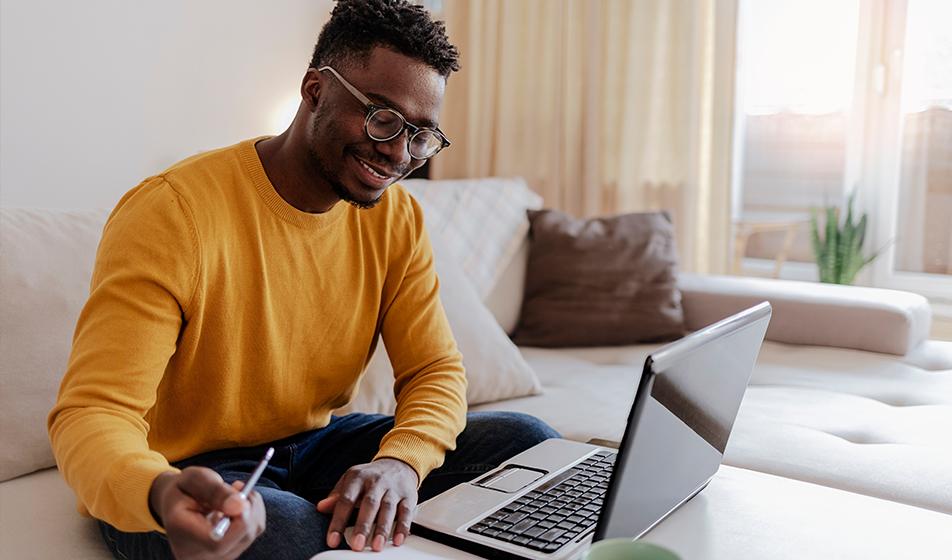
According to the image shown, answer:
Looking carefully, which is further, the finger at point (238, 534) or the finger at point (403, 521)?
the finger at point (403, 521)

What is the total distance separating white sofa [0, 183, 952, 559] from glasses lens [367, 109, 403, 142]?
537 millimetres

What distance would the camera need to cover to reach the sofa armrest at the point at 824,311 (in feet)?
7.22

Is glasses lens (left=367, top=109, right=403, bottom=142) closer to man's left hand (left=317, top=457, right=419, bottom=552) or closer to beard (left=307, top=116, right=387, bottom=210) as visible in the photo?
beard (left=307, top=116, right=387, bottom=210)

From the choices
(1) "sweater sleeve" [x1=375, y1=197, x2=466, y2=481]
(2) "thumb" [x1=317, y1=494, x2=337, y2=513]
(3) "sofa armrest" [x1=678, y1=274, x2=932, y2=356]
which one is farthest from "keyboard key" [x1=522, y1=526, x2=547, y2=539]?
(3) "sofa armrest" [x1=678, y1=274, x2=932, y2=356]

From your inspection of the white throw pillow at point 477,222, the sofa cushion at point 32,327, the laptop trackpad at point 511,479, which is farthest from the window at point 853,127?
the sofa cushion at point 32,327

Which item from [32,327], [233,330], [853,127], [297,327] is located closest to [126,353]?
[233,330]

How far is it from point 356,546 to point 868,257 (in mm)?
2581

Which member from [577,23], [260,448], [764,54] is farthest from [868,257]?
[260,448]

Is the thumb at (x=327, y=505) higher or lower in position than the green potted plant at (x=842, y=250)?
lower

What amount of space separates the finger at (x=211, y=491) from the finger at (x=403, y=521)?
0.25 metres

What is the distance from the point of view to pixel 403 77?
1.18 meters

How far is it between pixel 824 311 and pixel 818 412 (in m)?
0.53

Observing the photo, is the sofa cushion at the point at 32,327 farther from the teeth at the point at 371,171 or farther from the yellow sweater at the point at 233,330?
the teeth at the point at 371,171

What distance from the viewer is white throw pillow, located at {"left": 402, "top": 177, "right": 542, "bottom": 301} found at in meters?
2.39
